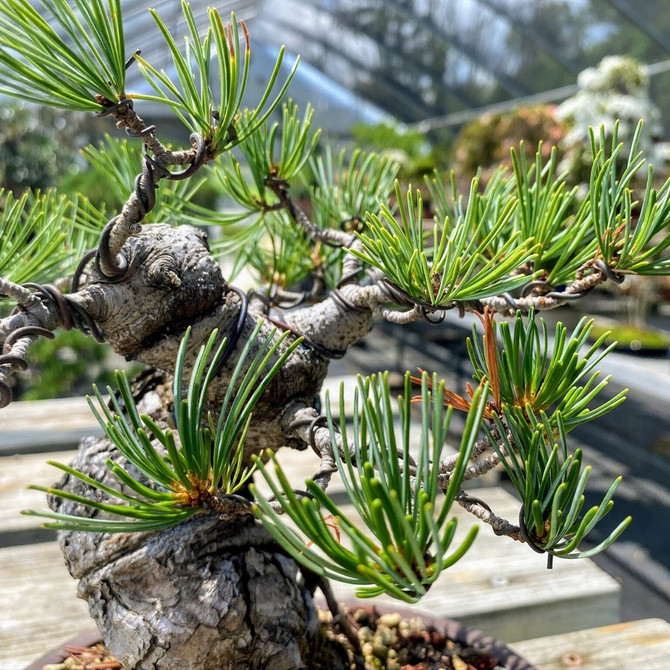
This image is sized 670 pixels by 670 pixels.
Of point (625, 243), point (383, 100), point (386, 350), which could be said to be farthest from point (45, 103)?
point (383, 100)

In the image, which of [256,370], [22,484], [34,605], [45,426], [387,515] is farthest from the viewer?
Answer: [45,426]

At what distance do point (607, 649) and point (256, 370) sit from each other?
1.51 feet

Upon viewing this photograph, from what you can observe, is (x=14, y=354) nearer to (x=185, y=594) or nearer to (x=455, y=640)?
(x=185, y=594)

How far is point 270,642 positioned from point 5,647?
1.08 ft

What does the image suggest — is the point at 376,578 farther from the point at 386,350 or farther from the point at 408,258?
the point at 386,350

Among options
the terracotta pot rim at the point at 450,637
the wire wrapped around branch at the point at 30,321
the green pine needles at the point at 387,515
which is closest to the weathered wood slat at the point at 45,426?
the terracotta pot rim at the point at 450,637

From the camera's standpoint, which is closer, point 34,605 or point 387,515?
point 387,515

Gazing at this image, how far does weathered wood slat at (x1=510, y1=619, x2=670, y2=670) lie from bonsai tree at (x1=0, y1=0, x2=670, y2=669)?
0.21 m

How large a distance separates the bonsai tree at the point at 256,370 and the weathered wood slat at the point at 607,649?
214 mm

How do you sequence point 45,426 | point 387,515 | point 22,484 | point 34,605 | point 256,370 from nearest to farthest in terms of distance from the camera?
point 387,515
point 256,370
point 34,605
point 22,484
point 45,426

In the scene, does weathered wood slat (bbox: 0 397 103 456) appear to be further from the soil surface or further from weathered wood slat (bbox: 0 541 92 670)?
the soil surface

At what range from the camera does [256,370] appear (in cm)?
33

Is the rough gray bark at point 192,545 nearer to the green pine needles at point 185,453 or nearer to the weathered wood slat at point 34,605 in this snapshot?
the green pine needles at point 185,453

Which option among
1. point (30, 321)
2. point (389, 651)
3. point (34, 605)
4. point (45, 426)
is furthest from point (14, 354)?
point (45, 426)
